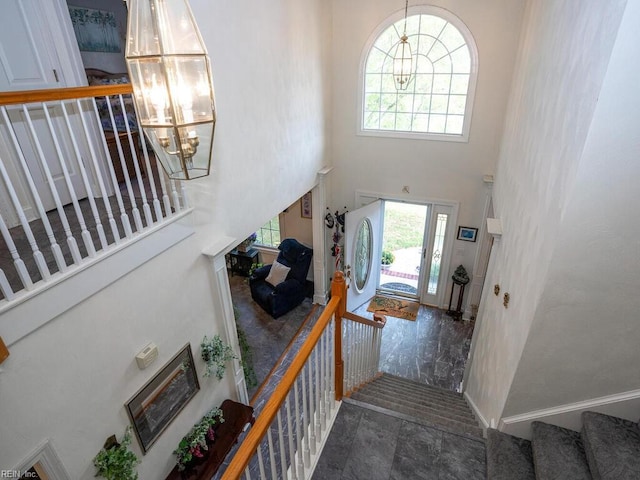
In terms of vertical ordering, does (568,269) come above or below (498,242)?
above

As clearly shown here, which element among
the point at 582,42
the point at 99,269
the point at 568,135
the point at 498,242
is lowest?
the point at 498,242

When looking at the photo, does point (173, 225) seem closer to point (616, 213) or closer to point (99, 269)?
point (99, 269)

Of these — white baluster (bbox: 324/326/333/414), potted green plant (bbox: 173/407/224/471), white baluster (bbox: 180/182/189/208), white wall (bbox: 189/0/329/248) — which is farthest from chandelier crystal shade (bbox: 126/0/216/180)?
potted green plant (bbox: 173/407/224/471)

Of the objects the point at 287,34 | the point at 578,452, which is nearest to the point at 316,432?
the point at 578,452

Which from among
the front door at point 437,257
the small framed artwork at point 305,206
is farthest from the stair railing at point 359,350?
the small framed artwork at point 305,206

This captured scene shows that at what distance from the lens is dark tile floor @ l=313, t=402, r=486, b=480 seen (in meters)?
2.36

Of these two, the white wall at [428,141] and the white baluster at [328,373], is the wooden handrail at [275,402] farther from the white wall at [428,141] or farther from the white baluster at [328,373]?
the white wall at [428,141]

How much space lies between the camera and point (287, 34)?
423 cm

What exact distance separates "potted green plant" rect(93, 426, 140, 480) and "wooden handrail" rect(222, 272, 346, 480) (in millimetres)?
1573

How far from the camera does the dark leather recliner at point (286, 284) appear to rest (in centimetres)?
619

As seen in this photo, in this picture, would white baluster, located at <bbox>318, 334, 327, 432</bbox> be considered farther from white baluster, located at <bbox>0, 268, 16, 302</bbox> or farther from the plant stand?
white baluster, located at <bbox>0, 268, 16, 302</bbox>

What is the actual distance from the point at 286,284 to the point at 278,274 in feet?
0.93

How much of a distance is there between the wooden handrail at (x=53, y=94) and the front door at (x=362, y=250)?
13.1 feet

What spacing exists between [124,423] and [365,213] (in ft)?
14.4
